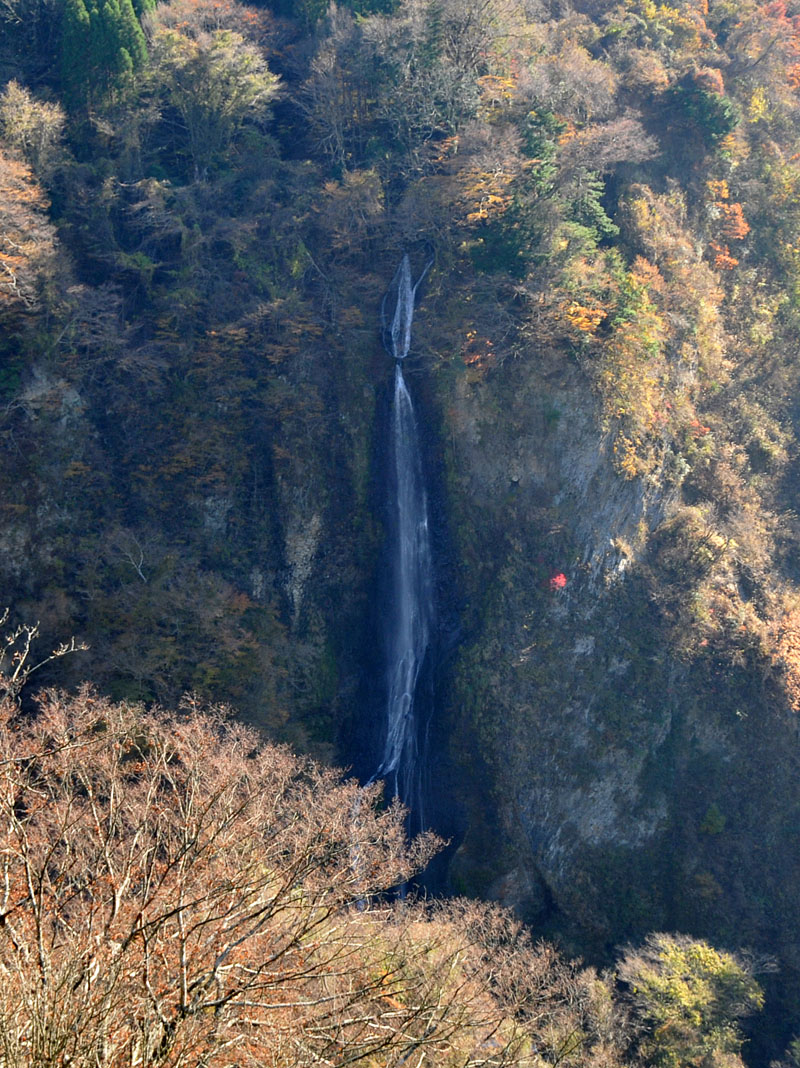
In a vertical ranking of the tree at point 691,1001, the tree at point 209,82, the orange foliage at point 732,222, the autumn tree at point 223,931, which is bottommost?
the tree at point 691,1001

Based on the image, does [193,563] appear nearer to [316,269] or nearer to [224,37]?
[316,269]

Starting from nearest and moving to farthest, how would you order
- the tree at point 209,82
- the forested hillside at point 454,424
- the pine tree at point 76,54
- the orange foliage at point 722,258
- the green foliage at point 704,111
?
the forested hillside at point 454,424 < the pine tree at point 76,54 < the tree at point 209,82 < the green foliage at point 704,111 < the orange foliage at point 722,258

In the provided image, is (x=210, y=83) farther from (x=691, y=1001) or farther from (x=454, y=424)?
(x=691, y=1001)

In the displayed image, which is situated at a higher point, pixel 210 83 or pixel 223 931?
pixel 210 83

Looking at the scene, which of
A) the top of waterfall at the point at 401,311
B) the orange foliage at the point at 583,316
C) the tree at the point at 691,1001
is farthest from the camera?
the top of waterfall at the point at 401,311

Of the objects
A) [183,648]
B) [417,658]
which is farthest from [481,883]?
[183,648]

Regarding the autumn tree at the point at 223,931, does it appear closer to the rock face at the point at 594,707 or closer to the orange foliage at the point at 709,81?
the rock face at the point at 594,707

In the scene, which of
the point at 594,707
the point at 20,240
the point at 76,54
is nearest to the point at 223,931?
the point at 594,707

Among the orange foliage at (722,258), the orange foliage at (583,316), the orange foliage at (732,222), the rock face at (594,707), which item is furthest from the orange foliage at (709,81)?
the rock face at (594,707)
